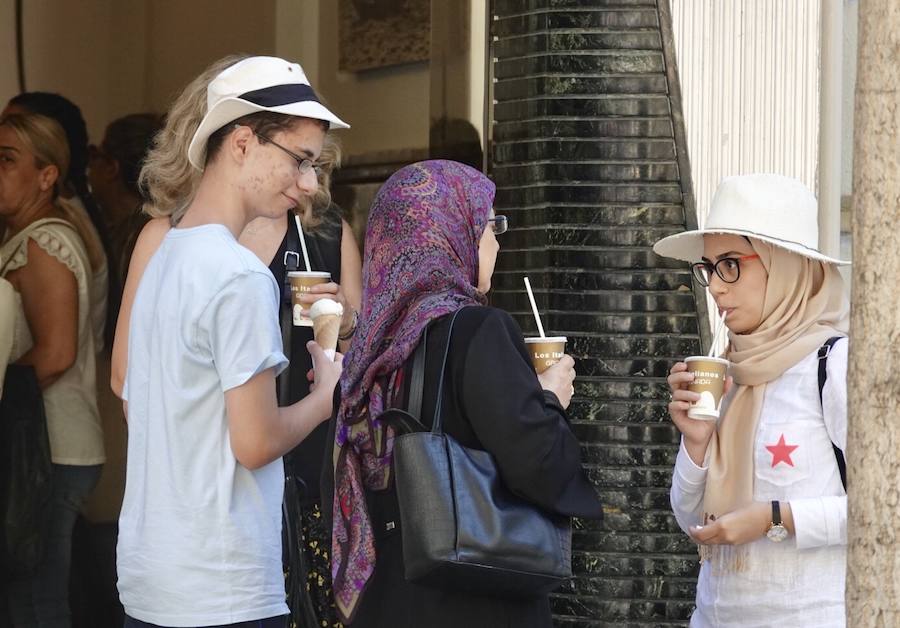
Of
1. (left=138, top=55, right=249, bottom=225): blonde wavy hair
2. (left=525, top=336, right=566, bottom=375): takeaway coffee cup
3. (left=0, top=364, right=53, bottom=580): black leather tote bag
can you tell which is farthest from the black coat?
(left=0, top=364, right=53, bottom=580): black leather tote bag

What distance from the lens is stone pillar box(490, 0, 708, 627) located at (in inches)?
210

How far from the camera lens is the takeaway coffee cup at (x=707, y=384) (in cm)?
342

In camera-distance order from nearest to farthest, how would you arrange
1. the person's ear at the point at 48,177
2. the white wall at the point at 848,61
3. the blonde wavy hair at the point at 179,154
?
1. the blonde wavy hair at the point at 179,154
2. the person's ear at the point at 48,177
3. the white wall at the point at 848,61

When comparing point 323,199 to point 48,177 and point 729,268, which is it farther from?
point 48,177

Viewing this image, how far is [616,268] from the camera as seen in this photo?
5352mm

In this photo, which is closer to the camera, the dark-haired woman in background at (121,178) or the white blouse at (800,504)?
the white blouse at (800,504)

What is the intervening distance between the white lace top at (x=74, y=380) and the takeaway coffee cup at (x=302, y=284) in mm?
1957

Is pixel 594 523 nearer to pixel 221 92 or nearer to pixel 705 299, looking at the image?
pixel 705 299

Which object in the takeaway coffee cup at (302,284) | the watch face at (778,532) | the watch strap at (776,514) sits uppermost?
the takeaway coffee cup at (302,284)

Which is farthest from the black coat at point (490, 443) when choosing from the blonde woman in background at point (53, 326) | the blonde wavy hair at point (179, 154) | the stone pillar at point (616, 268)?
the blonde woman in background at point (53, 326)

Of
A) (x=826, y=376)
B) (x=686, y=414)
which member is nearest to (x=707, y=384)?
(x=686, y=414)

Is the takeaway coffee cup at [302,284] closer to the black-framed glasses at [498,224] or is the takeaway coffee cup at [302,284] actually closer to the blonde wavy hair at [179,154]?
the blonde wavy hair at [179,154]

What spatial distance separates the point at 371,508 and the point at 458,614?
293mm

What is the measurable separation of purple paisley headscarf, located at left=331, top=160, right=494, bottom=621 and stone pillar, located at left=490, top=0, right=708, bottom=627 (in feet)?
6.52
